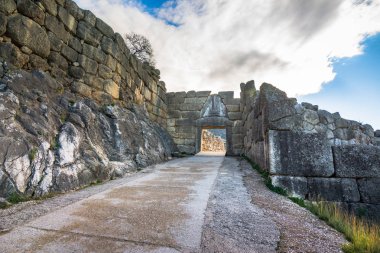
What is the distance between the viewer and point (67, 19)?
452 cm

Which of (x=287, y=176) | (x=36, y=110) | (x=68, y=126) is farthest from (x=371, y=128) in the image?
(x=36, y=110)

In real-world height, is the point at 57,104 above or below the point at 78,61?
below

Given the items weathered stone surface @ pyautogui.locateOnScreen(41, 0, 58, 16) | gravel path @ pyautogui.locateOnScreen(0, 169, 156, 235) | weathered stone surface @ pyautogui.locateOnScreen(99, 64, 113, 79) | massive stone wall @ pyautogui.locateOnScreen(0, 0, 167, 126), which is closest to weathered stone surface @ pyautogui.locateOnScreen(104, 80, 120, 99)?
massive stone wall @ pyautogui.locateOnScreen(0, 0, 167, 126)

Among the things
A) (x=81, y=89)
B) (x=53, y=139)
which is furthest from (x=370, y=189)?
(x=81, y=89)

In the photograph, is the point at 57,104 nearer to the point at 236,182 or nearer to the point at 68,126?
the point at 68,126

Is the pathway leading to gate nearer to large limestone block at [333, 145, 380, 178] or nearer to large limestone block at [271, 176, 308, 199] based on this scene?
large limestone block at [271, 176, 308, 199]

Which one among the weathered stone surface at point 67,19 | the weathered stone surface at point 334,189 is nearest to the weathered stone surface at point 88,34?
the weathered stone surface at point 67,19

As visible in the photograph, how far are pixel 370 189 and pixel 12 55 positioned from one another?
20.2 ft

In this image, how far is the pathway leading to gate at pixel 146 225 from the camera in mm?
1390

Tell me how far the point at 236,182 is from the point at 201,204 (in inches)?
56.0

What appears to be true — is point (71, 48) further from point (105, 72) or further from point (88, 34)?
point (105, 72)

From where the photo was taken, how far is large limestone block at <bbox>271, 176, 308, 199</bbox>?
3.24 m

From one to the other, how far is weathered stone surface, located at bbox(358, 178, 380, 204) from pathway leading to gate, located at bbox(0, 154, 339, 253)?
209 cm

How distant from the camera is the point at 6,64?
3.21m
